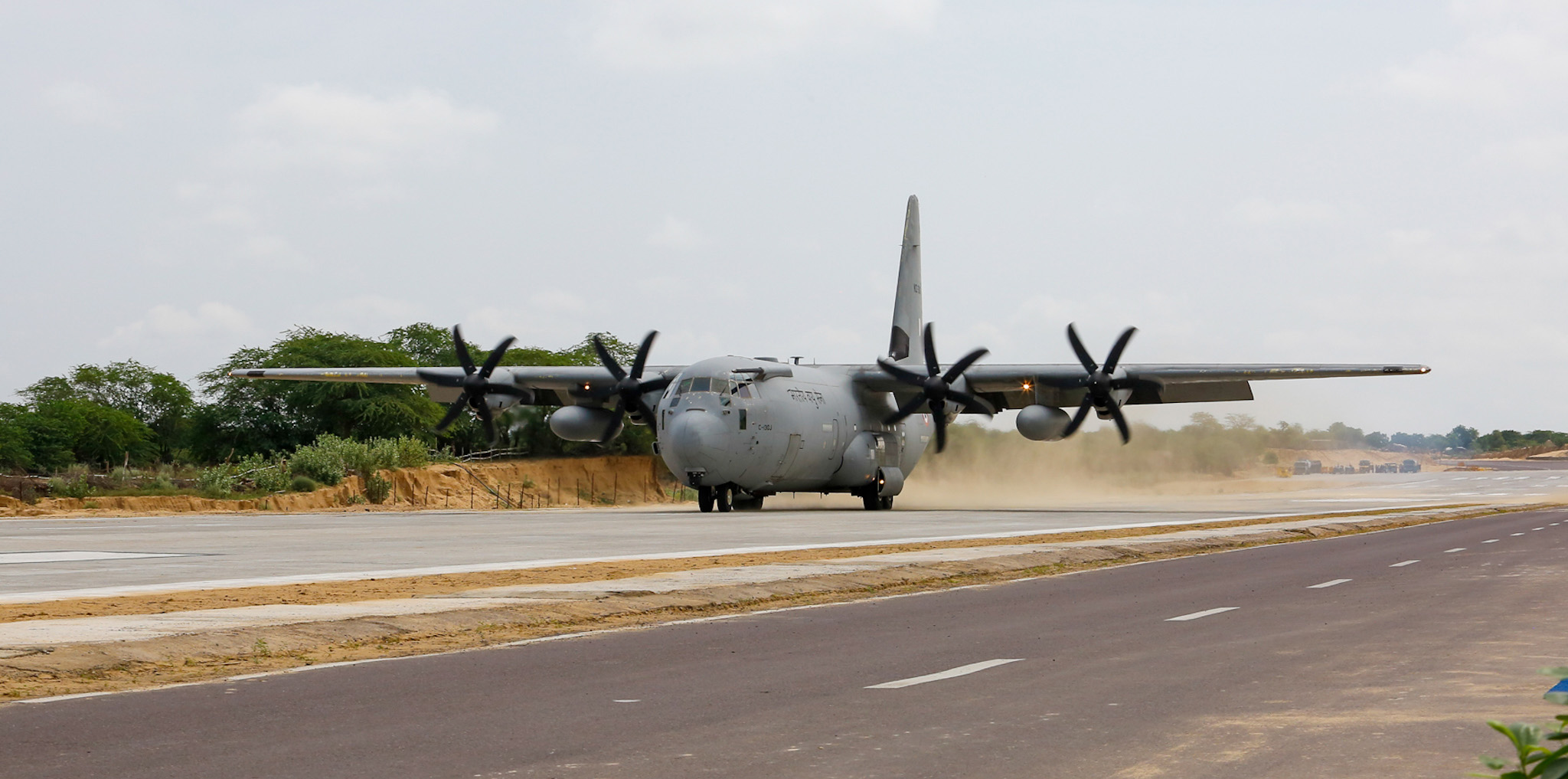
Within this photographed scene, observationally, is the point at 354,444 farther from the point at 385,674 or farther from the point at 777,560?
the point at 385,674

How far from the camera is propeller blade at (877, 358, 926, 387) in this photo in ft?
148

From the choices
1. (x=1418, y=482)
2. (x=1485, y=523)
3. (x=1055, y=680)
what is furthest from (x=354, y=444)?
(x=1418, y=482)

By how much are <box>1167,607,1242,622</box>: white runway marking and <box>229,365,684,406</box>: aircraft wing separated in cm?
3428

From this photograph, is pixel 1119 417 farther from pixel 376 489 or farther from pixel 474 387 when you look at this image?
pixel 376 489

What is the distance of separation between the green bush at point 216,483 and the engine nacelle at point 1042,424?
2909cm

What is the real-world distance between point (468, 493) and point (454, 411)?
2173 cm

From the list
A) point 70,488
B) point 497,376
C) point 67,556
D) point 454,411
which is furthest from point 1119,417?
point 70,488

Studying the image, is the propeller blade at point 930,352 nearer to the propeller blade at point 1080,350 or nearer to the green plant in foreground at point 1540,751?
the propeller blade at point 1080,350

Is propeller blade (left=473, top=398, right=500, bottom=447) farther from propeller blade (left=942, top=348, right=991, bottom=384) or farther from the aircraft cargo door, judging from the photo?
propeller blade (left=942, top=348, right=991, bottom=384)

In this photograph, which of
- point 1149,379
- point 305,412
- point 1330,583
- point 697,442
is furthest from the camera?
point 305,412

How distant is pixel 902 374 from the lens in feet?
152

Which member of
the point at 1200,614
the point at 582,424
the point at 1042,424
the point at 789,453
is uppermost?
the point at 582,424

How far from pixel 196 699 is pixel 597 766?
349 centimetres

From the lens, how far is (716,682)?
31.3 ft
